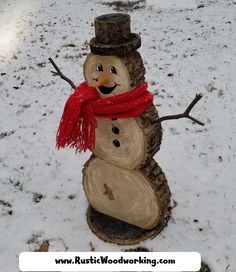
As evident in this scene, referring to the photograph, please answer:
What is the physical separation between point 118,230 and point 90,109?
1.35m

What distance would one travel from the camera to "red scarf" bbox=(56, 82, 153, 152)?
3068mm

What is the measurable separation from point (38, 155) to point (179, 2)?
25.6 ft

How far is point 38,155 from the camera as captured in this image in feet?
17.3

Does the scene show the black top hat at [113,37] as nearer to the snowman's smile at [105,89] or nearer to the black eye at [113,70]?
the black eye at [113,70]

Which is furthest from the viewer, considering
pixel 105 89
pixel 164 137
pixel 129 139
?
pixel 164 137

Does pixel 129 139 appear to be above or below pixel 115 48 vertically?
below

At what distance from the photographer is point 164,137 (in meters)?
5.46

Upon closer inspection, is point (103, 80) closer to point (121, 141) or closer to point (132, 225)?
point (121, 141)

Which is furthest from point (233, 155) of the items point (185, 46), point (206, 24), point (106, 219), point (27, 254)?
point (206, 24)

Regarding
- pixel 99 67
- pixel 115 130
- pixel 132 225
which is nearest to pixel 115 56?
pixel 99 67

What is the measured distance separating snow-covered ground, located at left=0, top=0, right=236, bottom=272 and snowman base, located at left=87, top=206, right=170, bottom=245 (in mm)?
75

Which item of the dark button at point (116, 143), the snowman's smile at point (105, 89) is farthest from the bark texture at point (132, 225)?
the snowman's smile at point (105, 89)

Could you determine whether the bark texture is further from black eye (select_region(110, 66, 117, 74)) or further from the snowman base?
black eye (select_region(110, 66, 117, 74))

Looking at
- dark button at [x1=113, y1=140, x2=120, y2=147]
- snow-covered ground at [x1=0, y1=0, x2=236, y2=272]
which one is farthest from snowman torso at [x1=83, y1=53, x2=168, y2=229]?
snow-covered ground at [x1=0, y1=0, x2=236, y2=272]
